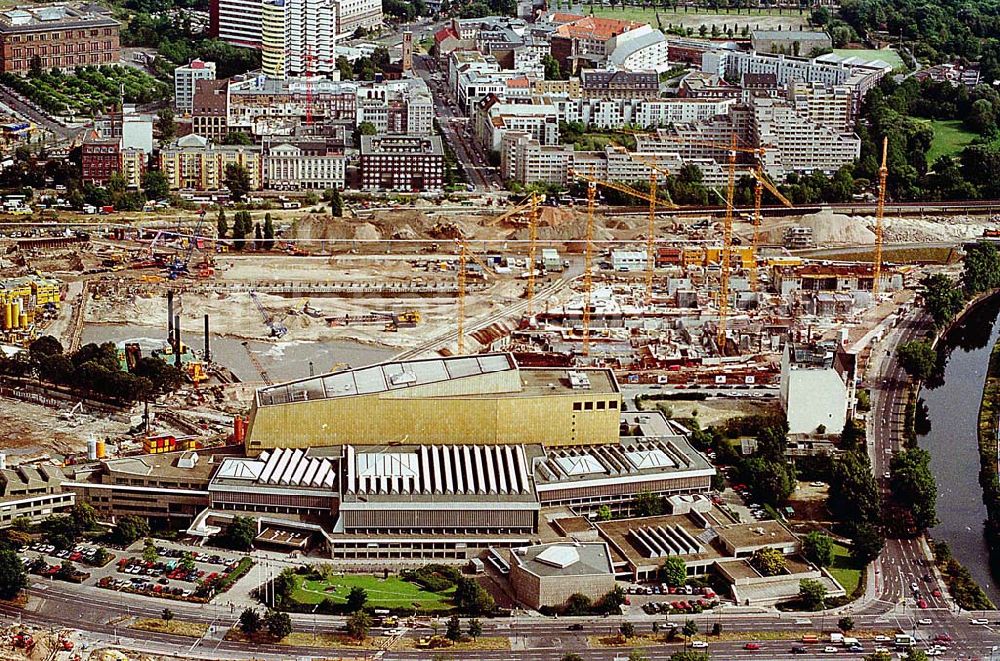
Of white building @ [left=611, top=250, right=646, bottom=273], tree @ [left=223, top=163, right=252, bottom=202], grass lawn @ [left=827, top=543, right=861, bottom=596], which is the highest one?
tree @ [left=223, top=163, right=252, bottom=202]

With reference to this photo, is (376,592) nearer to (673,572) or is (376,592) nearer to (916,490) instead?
(673,572)

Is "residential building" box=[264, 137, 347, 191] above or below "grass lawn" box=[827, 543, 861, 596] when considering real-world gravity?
above

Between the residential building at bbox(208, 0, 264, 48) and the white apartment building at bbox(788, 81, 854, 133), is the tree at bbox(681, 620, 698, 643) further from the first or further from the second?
the residential building at bbox(208, 0, 264, 48)

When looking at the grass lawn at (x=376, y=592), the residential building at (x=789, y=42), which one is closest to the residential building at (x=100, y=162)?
the residential building at (x=789, y=42)

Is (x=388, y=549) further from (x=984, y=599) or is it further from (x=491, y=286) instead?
(x=491, y=286)

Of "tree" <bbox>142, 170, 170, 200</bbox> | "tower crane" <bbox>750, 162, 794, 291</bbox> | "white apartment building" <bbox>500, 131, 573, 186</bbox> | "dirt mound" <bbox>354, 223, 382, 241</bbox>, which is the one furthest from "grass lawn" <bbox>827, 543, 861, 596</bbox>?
"tree" <bbox>142, 170, 170, 200</bbox>

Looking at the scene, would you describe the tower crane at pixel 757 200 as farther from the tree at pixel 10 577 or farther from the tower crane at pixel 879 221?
the tree at pixel 10 577

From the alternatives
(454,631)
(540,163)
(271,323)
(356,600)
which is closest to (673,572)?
(454,631)
